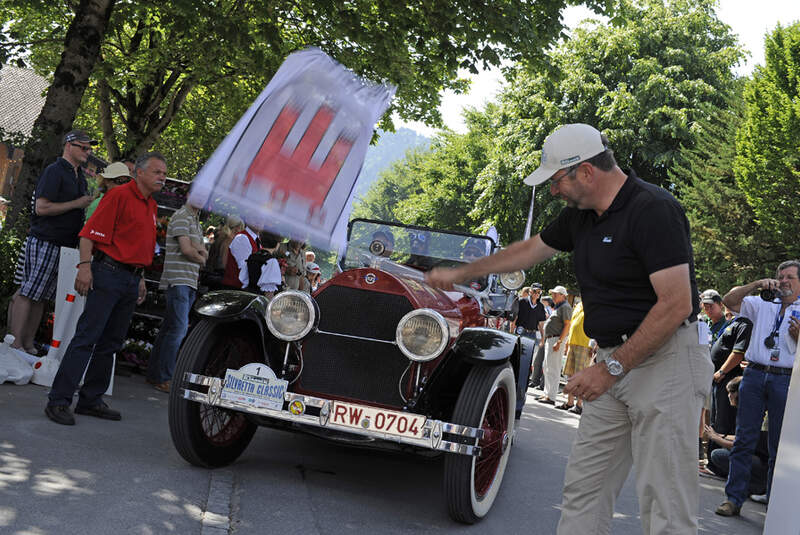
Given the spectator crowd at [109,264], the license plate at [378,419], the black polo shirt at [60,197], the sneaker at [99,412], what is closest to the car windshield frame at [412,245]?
the spectator crowd at [109,264]

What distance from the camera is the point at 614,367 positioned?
10.2 ft

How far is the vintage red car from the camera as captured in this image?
15.0 feet

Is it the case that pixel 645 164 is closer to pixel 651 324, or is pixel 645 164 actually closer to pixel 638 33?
pixel 638 33

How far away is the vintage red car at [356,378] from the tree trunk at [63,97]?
15.3 ft

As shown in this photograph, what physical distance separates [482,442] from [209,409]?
6.04ft

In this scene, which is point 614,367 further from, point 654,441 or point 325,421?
point 325,421

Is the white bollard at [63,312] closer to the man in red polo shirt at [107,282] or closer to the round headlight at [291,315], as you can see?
the man in red polo shirt at [107,282]

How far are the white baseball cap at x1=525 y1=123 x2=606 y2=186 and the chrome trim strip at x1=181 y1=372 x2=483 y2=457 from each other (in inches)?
70.0

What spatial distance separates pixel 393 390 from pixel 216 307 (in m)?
1.30

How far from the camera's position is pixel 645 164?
27016mm

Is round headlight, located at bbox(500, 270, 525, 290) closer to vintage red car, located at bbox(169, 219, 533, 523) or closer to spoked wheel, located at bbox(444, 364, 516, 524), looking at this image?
vintage red car, located at bbox(169, 219, 533, 523)

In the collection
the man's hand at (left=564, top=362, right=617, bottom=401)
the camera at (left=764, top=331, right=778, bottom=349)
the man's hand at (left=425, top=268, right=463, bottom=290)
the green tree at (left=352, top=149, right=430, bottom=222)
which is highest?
the green tree at (left=352, top=149, right=430, bottom=222)

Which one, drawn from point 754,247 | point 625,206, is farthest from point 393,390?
point 754,247

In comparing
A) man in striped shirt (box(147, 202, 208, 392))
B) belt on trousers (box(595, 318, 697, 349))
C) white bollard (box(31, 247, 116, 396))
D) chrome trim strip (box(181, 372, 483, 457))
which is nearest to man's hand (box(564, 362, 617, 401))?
belt on trousers (box(595, 318, 697, 349))
